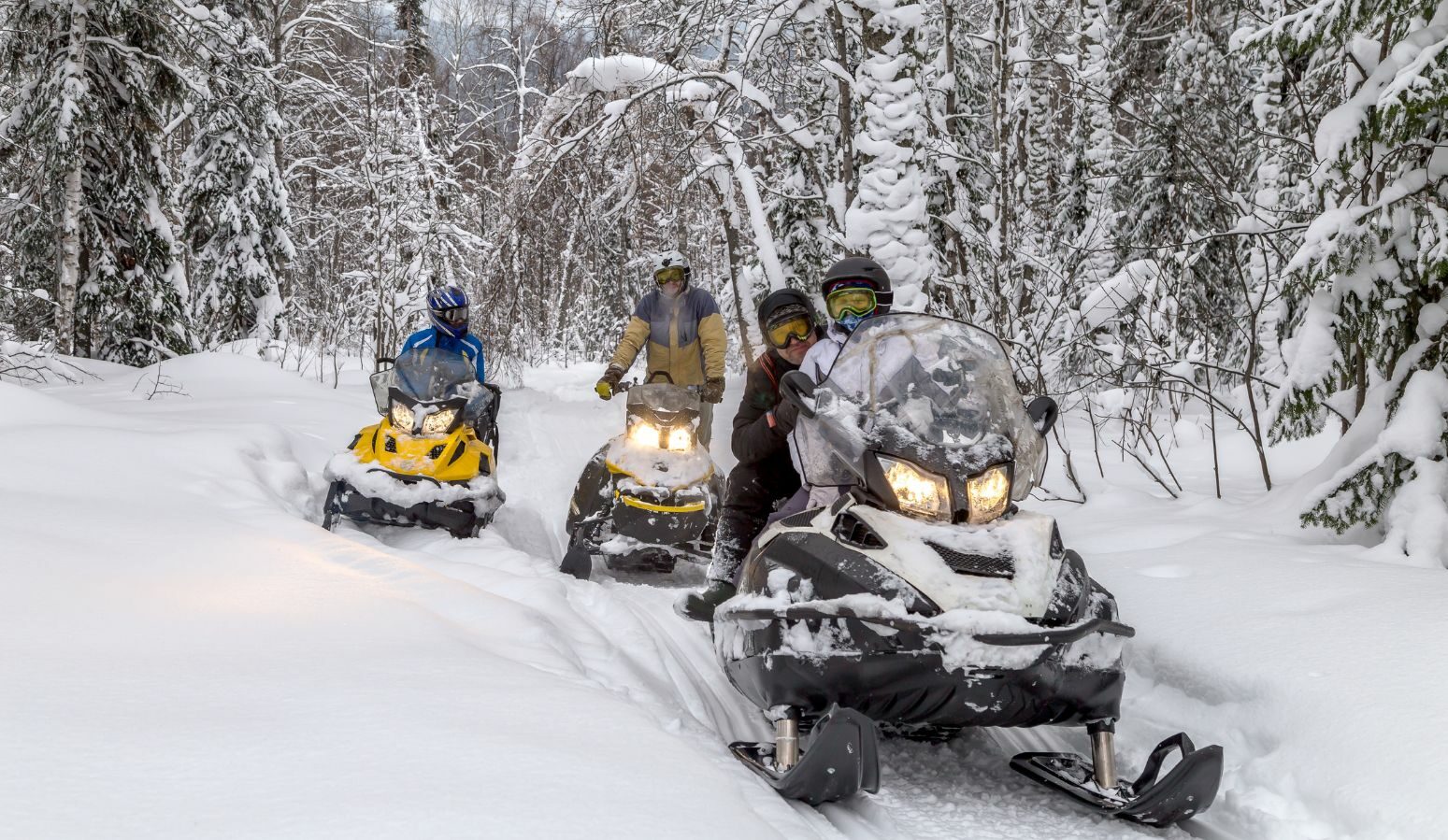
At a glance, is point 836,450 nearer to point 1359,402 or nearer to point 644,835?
point 644,835

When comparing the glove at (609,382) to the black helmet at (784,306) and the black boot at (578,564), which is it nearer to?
the black boot at (578,564)

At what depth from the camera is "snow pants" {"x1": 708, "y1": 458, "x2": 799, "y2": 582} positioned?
5.36 metres

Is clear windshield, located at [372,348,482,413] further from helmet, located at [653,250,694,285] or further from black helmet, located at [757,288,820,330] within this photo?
black helmet, located at [757,288,820,330]

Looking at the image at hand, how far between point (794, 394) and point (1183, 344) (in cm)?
613

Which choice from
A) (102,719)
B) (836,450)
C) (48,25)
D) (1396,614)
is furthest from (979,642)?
(48,25)

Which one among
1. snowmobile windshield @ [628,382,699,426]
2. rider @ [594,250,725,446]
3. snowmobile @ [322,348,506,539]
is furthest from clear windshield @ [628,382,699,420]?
snowmobile @ [322,348,506,539]

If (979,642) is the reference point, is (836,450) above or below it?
above

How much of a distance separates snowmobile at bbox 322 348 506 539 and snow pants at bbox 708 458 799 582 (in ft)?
6.83

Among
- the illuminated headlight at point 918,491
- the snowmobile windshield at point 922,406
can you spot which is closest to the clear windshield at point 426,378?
the snowmobile windshield at point 922,406

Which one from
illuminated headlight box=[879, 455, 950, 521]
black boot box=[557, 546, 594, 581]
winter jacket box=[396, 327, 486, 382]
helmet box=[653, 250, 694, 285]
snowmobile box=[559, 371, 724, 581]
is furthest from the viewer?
helmet box=[653, 250, 694, 285]

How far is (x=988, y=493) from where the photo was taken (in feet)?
11.6

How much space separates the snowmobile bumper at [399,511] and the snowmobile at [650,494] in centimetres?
71

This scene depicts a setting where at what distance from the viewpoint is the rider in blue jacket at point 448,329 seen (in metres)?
7.44

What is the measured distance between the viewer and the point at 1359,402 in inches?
229
